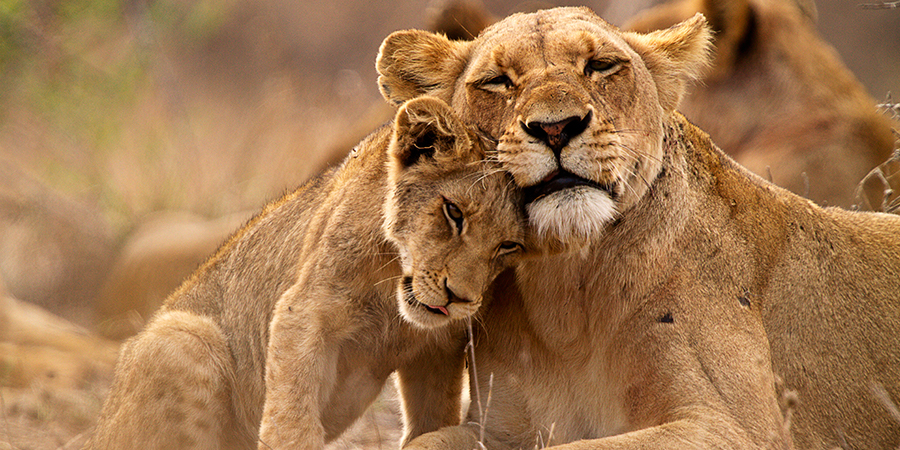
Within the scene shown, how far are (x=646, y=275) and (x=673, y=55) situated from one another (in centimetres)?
92

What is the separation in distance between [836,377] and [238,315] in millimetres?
2789

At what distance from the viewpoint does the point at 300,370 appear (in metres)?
3.88

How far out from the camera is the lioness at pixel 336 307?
11.7 ft

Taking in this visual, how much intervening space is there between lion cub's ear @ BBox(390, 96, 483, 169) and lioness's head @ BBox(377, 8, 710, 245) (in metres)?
0.13

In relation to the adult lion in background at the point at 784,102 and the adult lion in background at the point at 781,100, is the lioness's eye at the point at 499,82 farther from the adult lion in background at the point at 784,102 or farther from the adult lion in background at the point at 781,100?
the adult lion in background at the point at 781,100

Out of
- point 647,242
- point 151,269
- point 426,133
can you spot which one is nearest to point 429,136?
point 426,133

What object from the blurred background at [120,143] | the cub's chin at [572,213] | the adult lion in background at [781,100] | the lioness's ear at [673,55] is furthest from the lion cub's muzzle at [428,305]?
the adult lion in background at [781,100]

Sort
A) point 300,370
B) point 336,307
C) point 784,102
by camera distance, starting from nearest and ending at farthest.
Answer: point 300,370 → point 336,307 → point 784,102

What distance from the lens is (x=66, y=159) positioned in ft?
42.5

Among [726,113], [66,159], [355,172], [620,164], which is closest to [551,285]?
Answer: [620,164]

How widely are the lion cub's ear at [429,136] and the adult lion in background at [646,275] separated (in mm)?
Answer: 129

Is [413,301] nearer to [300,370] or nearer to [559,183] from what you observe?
[300,370]

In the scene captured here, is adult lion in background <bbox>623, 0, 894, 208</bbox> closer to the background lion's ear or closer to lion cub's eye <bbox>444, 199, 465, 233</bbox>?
the background lion's ear

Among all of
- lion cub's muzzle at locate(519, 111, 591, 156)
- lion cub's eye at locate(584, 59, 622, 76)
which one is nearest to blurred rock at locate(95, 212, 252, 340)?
lion cub's eye at locate(584, 59, 622, 76)
